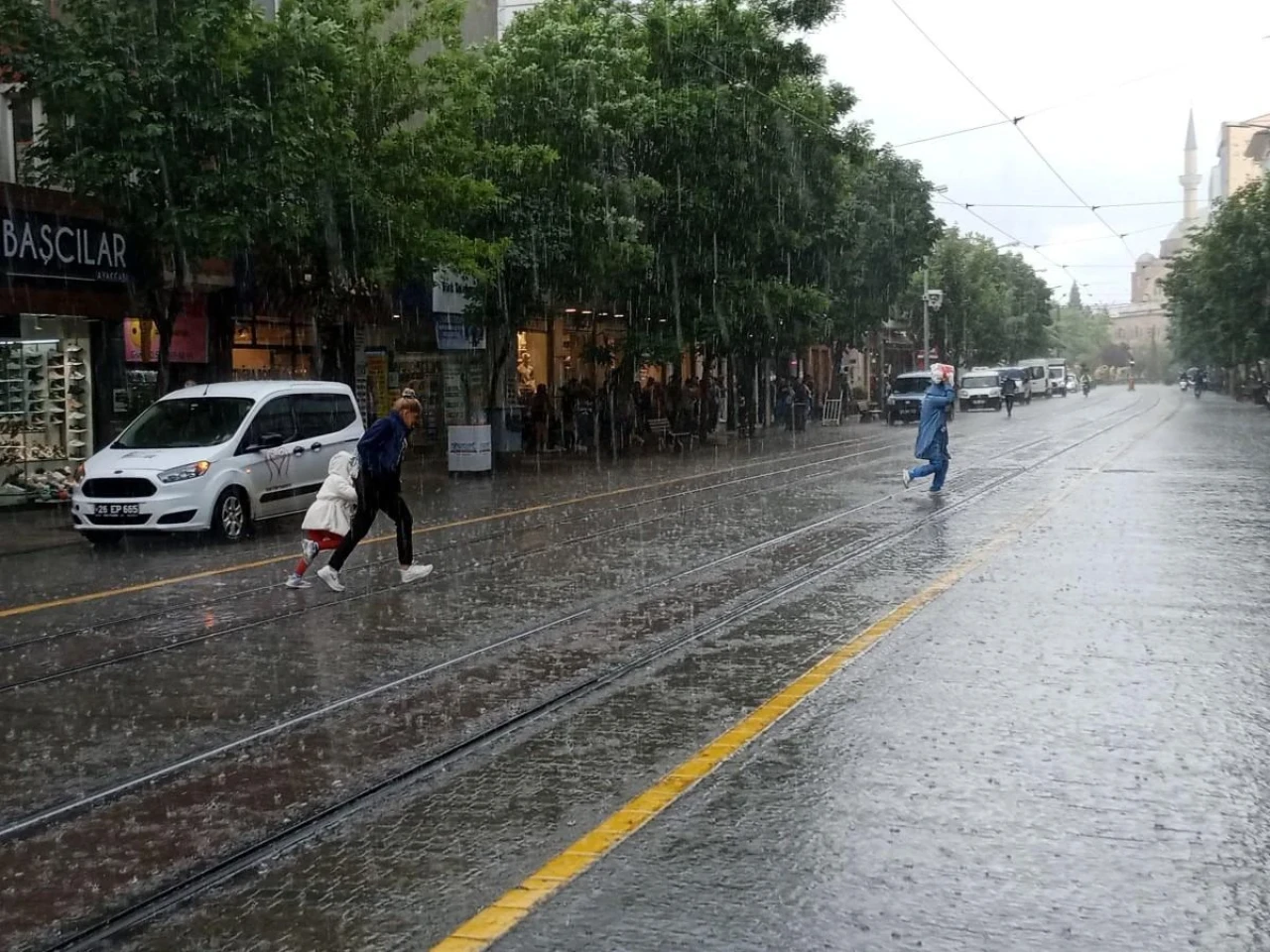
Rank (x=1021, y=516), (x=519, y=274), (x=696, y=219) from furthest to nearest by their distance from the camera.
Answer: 1. (x=696, y=219)
2. (x=519, y=274)
3. (x=1021, y=516)

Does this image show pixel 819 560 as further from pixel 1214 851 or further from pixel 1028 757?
pixel 1214 851

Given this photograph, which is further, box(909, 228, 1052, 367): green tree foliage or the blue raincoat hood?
box(909, 228, 1052, 367): green tree foliage

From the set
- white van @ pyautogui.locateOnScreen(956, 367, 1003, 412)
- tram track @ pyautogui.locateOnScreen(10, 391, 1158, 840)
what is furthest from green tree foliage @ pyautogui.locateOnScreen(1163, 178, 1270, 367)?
tram track @ pyautogui.locateOnScreen(10, 391, 1158, 840)

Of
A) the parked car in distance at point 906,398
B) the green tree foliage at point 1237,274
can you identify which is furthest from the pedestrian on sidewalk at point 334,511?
the green tree foliage at point 1237,274

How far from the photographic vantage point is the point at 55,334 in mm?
22812

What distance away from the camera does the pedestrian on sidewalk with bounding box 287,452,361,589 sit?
1153 centimetres

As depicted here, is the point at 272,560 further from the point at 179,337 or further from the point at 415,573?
the point at 179,337

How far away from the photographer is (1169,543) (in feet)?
44.9

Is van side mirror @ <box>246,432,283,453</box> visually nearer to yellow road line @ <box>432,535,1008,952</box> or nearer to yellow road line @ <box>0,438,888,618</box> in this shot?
yellow road line @ <box>0,438,888,618</box>

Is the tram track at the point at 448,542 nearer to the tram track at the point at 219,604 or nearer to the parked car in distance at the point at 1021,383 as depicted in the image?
the tram track at the point at 219,604

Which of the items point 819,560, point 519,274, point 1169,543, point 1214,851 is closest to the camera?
point 1214,851

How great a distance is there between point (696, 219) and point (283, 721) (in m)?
26.9

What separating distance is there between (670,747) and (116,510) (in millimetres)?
10543

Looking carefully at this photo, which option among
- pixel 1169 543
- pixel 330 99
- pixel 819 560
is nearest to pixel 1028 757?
pixel 819 560
